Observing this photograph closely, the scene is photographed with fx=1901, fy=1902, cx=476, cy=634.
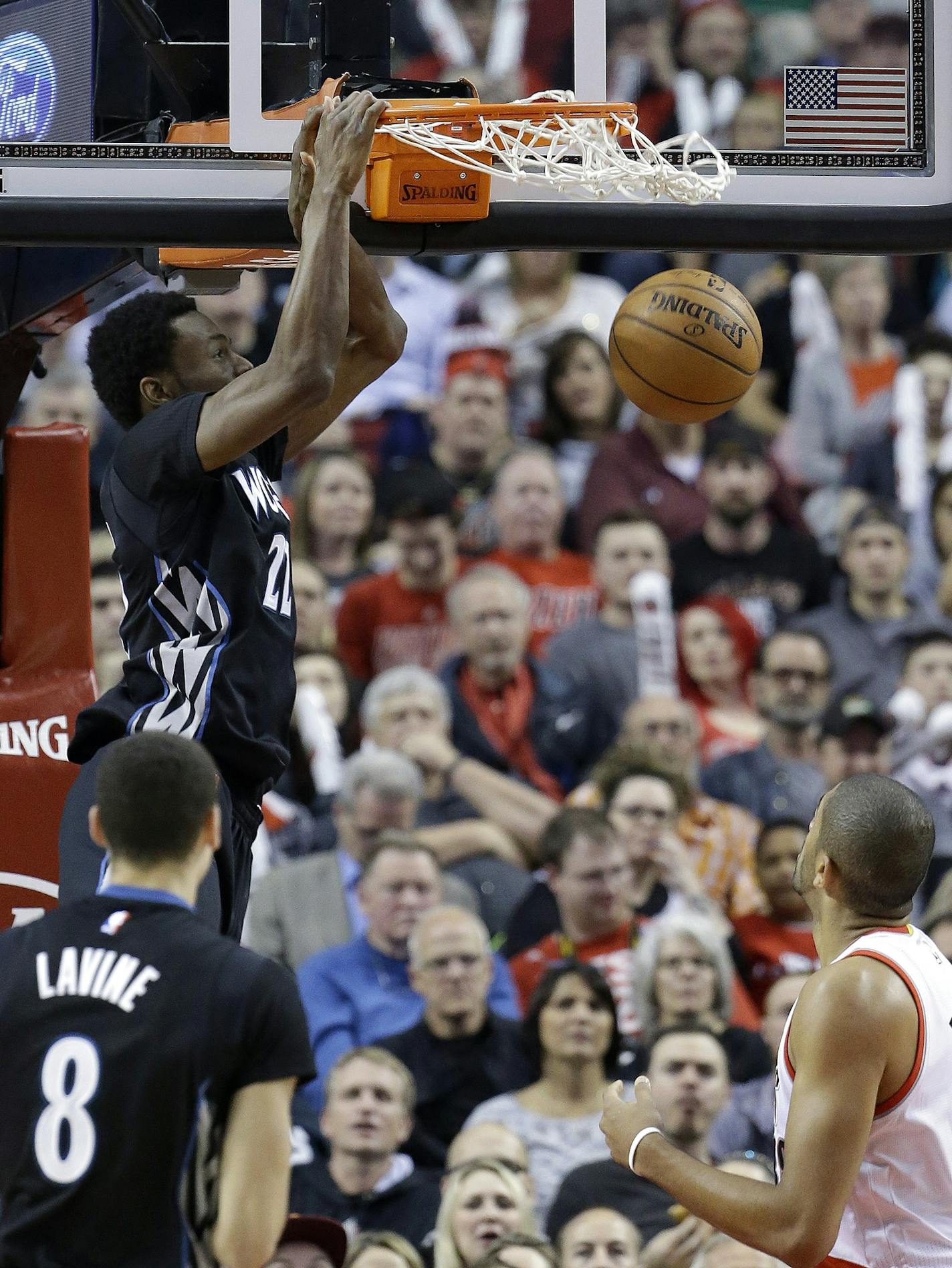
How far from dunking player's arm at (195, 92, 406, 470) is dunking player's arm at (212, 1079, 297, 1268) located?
4.85 ft

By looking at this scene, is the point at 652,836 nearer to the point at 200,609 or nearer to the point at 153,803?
the point at 200,609

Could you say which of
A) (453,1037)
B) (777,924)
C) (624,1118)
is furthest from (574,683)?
(624,1118)

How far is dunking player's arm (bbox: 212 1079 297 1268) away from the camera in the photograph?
110 inches

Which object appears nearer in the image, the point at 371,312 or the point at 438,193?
the point at 438,193

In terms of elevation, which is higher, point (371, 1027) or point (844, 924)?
point (844, 924)

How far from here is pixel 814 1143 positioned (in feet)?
10.4

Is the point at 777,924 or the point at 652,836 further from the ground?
the point at 652,836

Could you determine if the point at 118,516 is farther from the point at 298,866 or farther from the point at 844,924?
the point at 298,866

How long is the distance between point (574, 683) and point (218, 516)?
13.0 ft

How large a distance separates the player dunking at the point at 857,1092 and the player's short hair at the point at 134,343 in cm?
176

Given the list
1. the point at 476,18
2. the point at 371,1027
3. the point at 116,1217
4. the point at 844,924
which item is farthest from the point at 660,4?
the point at 116,1217

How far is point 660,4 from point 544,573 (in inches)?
96.9

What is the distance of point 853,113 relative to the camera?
4523 mm

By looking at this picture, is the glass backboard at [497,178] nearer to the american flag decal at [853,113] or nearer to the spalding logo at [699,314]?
the american flag decal at [853,113]
